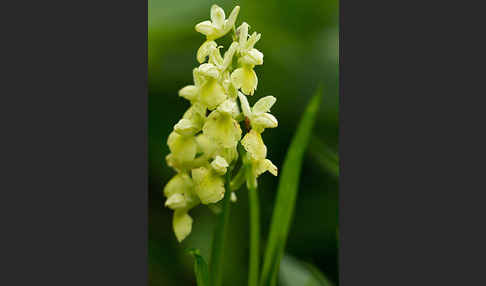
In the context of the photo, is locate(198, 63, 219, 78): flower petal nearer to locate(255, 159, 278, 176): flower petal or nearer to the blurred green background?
locate(255, 159, 278, 176): flower petal

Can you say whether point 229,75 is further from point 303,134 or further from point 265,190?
point 265,190

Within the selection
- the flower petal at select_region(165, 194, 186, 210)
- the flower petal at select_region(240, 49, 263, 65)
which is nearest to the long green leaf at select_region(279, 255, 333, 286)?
the flower petal at select_region(165, 194, 186, 210)

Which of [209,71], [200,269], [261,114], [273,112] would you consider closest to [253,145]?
[261,114]

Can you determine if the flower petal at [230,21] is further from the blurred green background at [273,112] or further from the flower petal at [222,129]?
the blurred green background at [273,112]

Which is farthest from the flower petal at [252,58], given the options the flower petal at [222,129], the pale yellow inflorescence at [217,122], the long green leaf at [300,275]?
the long green leaf at [300,275]

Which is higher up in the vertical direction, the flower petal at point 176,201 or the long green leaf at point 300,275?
the flower petal at point 176,201

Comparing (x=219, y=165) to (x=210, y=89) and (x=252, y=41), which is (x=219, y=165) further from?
(x=252, y=41)

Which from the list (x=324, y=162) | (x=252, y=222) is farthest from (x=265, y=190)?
(x=252, y=222)
